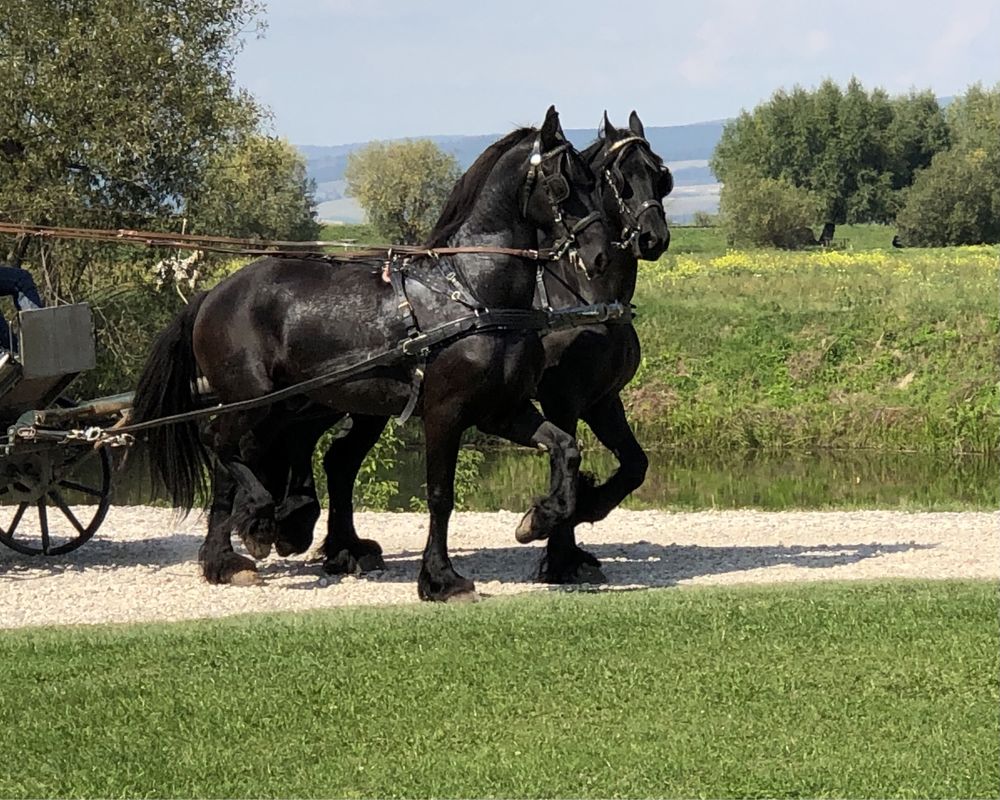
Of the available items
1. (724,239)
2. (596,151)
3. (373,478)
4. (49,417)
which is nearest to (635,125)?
(596,151)

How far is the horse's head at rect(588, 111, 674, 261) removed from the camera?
34.5ft

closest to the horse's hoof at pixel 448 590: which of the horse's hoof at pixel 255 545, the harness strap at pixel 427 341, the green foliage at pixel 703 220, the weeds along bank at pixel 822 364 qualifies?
the harness strap at pixel 427 341

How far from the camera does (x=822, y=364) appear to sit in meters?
34.3

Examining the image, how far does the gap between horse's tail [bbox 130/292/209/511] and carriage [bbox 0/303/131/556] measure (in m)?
0.34

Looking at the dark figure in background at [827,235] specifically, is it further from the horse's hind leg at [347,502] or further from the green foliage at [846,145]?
the horse's hind leg at [347,502]

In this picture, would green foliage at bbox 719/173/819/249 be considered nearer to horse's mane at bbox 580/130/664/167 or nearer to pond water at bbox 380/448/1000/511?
pond water at bbox 380/448/1000/511

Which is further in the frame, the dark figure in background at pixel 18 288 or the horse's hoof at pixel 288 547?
the horse's hoof at pixel 288 547

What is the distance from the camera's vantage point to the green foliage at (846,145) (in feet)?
285

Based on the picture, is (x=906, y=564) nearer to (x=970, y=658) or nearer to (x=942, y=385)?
(x=970, y=658)

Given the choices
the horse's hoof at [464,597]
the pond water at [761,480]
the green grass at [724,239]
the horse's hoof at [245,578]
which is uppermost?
the horse's hoof at [464,597]

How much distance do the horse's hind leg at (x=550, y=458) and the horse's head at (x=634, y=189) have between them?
1.30m

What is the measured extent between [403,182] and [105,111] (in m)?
62.1

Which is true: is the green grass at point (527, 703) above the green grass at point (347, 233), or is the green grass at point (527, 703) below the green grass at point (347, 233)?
above

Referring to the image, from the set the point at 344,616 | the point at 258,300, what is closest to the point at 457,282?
the point at 258,300
